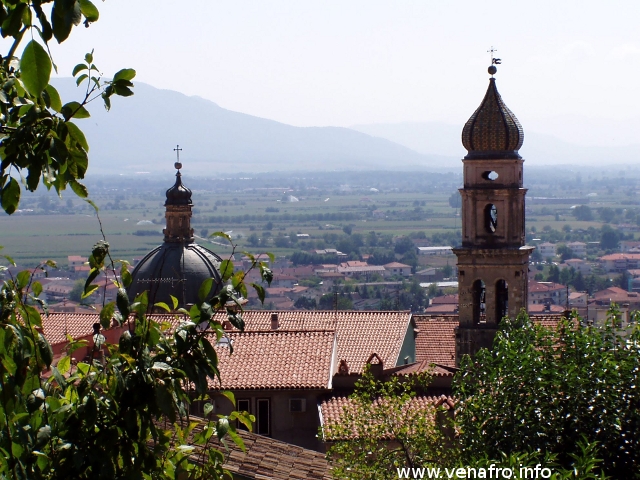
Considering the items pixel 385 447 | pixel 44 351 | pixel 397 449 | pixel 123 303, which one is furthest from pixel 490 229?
pixel 44 351

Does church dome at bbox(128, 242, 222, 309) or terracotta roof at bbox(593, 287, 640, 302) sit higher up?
church dome at bbox(128, 242, 222, 309)

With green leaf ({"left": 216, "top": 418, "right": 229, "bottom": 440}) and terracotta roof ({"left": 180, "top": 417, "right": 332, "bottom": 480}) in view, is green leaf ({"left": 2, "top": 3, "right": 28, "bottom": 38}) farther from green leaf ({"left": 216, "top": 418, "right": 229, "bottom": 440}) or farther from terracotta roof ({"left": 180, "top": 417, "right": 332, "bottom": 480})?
terracotta roof ({"left": 180, "top": 417, "right": 332, "bottom": 480})

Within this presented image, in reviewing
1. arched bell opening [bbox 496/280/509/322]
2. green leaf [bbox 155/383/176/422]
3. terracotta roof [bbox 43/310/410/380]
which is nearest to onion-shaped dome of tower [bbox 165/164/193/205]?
terracotta roof [bbox 43/310/410/380]

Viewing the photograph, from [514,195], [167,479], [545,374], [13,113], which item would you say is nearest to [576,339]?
[545,374]

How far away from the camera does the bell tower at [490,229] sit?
24.2 metres

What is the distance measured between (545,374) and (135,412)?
26.9 feet

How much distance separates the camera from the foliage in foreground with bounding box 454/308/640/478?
11.3 metres

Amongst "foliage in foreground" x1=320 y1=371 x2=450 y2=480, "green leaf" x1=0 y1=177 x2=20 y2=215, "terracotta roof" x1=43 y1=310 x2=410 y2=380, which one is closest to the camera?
"green leaf" x1=0 y1=177 x2=20 y2=215

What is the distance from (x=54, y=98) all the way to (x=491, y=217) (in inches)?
842

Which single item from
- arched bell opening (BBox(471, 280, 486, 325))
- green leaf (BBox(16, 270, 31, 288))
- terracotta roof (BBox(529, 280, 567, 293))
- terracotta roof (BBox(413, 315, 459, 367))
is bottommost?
terracotta roof (BBox(529, 280, 567, 293))

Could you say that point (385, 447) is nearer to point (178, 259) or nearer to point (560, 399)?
point (560, 399)

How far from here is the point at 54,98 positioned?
12.9ft

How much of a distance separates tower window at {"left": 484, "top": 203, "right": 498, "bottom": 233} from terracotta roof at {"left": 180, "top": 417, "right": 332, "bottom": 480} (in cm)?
1294

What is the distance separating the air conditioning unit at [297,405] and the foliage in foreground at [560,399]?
630 cm
